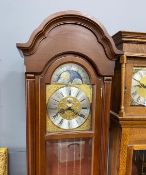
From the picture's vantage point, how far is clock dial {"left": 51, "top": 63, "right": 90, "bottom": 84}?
951mm

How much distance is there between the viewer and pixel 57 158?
1002 millimetres

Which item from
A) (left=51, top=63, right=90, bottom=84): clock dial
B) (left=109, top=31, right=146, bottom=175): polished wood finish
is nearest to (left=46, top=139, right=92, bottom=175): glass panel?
(left=109, top=31, right=146, bottom=175): polished wood finish

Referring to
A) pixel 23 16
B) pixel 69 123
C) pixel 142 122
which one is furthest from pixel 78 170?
pixel 23 16

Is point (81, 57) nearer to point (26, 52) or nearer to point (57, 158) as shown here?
point (26, 52)

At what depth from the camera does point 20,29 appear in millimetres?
1251

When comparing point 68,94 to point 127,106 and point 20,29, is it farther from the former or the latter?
point 20,29

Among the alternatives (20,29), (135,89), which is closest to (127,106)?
(135,89)

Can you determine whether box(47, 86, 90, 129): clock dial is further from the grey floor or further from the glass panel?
the grey floor

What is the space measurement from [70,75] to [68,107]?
15 centimetres

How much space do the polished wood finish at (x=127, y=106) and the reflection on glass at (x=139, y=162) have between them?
49 millimetres

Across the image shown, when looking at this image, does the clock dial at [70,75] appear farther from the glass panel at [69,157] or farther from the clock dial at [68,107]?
the glass panel at [69,157]

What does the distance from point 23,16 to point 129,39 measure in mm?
648

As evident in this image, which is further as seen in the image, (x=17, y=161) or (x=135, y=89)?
(x=17, y=161)

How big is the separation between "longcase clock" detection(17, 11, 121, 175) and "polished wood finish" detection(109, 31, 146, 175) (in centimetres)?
8
